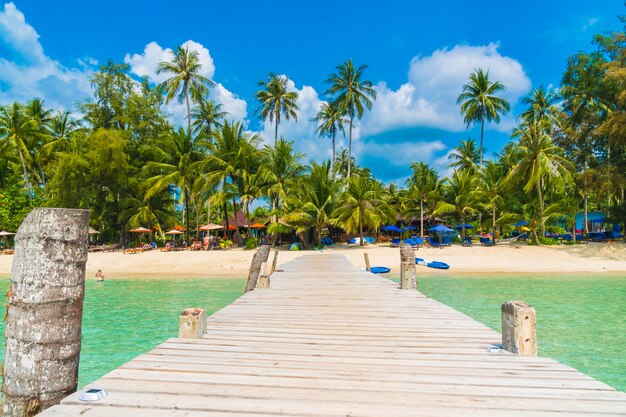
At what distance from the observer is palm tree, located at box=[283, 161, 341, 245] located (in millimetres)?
29281

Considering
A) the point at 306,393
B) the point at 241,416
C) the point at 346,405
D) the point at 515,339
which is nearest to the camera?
the point at 241,416

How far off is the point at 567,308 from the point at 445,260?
11.9 metres

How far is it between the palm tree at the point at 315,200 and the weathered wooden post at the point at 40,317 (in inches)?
1006

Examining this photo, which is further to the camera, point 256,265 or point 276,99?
point 276,99

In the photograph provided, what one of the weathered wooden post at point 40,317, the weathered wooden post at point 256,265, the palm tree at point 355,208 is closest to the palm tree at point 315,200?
the palm tree at point 355,208

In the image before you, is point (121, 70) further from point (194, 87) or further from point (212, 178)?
point (212, 178)

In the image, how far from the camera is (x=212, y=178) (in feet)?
98.7

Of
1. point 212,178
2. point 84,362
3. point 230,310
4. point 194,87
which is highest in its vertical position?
point 194,87

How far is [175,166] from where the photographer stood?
32688 mm

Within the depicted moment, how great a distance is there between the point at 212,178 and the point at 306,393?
2857 centimetres

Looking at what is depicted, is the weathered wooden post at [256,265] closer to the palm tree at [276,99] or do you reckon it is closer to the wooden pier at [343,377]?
the wooden pier at [343,377]

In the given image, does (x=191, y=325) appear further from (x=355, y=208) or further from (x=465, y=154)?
(x=465, y=154)

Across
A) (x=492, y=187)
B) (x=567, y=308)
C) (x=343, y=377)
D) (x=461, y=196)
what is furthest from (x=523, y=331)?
(x=492, y=187)

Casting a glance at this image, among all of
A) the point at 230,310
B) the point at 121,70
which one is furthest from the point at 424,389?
the point at 121,70
